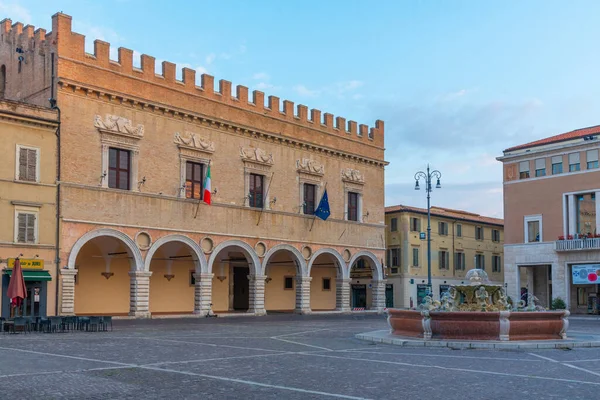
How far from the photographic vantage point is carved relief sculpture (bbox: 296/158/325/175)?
1533 inches

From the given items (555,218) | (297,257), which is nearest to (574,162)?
(555,218)

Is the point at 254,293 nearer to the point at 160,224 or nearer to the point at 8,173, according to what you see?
the point at 160,224

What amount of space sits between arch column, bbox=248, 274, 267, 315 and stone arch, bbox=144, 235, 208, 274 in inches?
136

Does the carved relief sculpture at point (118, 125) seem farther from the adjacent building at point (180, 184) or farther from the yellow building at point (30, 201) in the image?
the yellow building at point (30, 201)

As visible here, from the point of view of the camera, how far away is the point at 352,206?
4247cm

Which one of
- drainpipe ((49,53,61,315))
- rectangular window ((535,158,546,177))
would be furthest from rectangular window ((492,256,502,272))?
drainpipe ((49,53,61,315))

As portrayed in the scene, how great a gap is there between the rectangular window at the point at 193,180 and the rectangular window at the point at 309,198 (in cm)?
739

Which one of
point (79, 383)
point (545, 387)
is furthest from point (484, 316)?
point (79, 383)

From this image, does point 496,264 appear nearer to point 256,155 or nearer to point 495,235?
point 495,235

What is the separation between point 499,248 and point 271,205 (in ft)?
107

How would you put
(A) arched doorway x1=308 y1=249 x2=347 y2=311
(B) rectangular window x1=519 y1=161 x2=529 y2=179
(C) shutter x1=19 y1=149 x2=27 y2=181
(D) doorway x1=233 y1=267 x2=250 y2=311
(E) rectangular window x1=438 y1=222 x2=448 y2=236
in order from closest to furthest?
(C) shutter x1=19 y1=149 x2=27 y2=181 < (D) doorway x1=233 y1=267 x2=250 y2=311 < (A) arched doorway x1=308 y1=249 x2=347 y2=311 < (B) rectangular window x1=519 y1=161 x2=529 y2=179 < (E) rectangular window x1=438 y1=222 x2=448 y2=236

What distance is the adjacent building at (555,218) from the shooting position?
1660 inches

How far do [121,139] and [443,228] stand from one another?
32.3m

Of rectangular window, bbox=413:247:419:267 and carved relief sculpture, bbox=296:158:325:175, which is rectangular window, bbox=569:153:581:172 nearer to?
rectangular window, bbox=413:247:419:267
